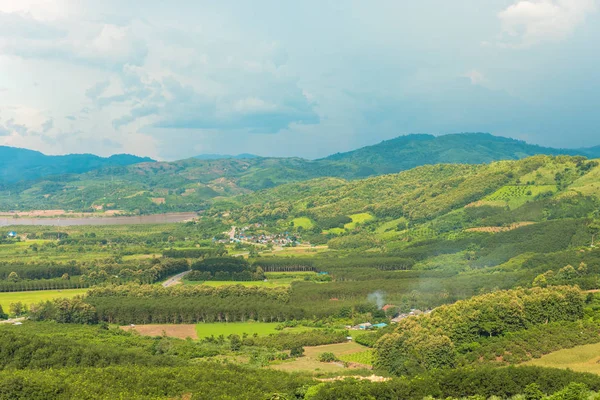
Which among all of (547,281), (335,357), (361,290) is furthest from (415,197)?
(335,357)

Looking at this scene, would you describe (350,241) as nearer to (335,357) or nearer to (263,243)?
(263,243)

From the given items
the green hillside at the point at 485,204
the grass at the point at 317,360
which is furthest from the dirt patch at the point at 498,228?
the grass at the point at 317,360

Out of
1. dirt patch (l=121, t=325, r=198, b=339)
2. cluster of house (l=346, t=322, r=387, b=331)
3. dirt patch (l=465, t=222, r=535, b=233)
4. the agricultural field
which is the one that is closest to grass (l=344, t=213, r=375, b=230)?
the agricultural field

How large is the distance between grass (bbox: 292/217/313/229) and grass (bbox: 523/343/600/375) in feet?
432

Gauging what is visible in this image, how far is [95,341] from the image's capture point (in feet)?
216

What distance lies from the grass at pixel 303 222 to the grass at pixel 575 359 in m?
132

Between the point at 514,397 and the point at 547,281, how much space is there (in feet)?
126

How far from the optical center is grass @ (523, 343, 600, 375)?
4775 centimetres

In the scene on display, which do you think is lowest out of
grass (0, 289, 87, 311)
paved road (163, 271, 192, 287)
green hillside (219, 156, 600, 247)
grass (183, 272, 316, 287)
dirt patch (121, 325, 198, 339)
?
dirt patch (121, 325, 198, 339)

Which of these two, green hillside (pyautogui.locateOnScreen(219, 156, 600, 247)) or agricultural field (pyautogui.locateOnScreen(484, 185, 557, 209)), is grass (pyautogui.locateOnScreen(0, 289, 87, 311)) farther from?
agricultural field (pyautogui.locateOnScreen(484, 185, 557, 209))

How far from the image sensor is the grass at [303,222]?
184 m

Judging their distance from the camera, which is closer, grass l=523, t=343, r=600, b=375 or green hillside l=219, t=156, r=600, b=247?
grass l=523, t=343, r=600, b=375

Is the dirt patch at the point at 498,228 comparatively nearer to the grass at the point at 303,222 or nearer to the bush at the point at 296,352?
the grass at the point at 303,222

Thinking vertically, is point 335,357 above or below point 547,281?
below
